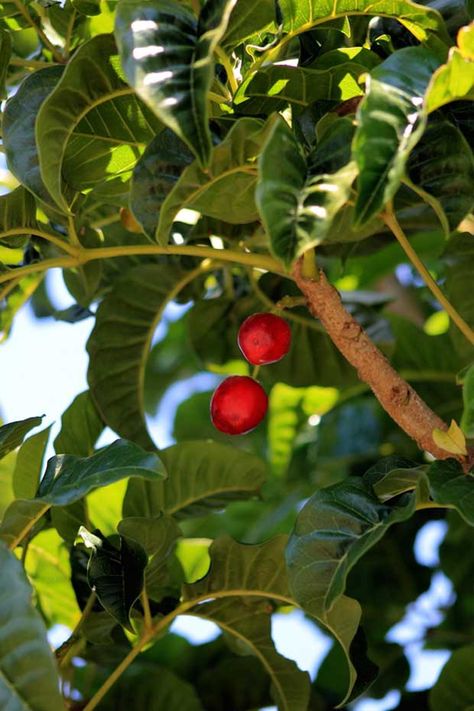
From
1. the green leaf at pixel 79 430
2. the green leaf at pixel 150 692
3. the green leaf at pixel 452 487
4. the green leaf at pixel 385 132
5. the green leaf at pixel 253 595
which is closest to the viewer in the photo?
the green leaf at pixel 385 132

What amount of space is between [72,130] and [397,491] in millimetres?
447

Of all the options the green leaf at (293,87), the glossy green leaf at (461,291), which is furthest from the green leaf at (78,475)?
the glossy green leaf at (461,291)

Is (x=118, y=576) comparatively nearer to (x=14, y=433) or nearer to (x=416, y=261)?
(x=14, y=433)

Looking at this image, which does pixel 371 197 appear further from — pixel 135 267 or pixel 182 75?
pixel 135 267

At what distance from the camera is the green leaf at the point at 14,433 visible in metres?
1.11

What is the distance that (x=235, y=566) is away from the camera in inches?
51.8

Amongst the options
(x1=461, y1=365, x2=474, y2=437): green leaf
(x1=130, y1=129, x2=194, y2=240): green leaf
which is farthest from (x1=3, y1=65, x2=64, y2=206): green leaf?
(x1=461, y1=365, x2=474, y2=437): green leaf

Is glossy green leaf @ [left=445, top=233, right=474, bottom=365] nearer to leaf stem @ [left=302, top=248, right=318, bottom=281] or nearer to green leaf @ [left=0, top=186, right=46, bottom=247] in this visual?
leaf stem @ [left=302, top=248, right=318, bottom=281]

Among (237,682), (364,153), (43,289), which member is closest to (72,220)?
(364,153)

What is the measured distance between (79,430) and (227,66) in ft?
1.75

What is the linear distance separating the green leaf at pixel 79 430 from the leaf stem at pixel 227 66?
0.49 m

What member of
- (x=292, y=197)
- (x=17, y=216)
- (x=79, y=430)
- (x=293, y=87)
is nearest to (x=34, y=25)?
(x=17, y=216)

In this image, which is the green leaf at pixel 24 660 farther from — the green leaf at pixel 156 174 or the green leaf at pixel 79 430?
the green leaf at pixel 79 430

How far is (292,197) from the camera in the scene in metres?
0.85
